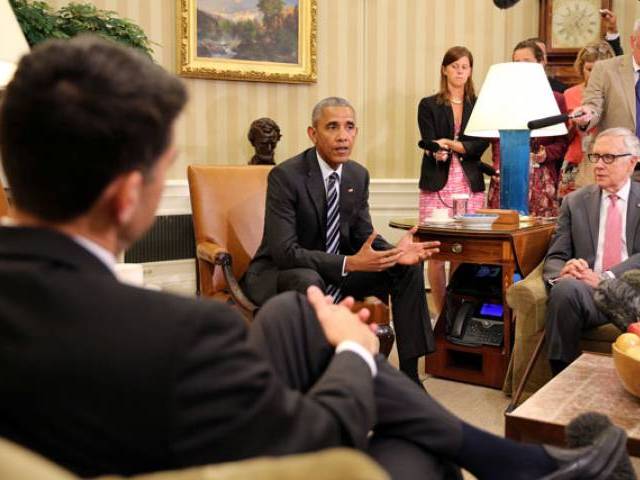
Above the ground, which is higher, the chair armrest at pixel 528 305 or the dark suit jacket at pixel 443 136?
the dark suit jacket at pixel 443 136

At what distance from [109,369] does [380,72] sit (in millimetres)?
5263

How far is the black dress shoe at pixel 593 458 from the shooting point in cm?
159

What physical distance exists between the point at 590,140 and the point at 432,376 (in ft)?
5.31

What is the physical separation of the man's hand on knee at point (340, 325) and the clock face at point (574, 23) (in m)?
4.86

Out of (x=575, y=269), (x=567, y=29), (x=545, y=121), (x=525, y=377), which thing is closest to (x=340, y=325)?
(x=525, y=377)

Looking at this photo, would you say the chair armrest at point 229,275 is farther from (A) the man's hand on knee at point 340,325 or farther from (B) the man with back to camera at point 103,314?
(B) the man with back to camera at point 103,314

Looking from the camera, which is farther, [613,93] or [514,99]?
[613,93]

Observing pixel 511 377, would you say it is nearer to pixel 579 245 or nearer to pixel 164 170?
pixel 579 245

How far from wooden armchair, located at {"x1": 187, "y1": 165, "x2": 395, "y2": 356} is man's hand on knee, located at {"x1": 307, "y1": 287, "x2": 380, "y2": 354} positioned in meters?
2.14

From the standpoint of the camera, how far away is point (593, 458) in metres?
1.61

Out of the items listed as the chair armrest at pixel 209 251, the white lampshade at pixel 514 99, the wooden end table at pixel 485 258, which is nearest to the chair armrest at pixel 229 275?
the chair armrest at pixel 209 251

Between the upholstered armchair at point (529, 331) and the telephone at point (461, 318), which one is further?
the telephone at point (461, 318)

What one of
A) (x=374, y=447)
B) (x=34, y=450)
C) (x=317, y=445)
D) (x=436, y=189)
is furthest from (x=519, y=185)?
(x=34, y=450)

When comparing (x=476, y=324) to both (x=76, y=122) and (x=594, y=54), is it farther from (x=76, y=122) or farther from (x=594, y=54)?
(x=76, y=122)
